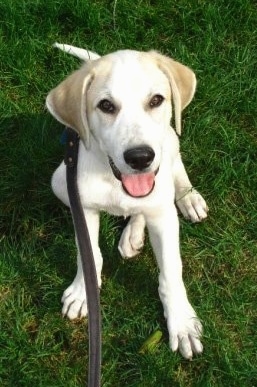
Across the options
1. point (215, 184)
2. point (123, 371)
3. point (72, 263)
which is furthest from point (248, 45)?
point (123, 371)

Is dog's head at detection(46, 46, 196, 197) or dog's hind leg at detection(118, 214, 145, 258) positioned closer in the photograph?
dog's head at detection(46, 46, 196, 197)

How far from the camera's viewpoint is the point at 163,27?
538 centimetres

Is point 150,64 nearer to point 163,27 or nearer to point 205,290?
point 205,290

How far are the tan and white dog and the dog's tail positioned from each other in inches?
36.9

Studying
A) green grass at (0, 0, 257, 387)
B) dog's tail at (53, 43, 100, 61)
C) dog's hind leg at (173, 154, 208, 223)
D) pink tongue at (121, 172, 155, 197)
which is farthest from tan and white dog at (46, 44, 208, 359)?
dog's tail at (53, 43, 100, 61)

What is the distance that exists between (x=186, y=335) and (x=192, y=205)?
896 millimetres

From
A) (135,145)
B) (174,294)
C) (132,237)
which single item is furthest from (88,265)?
(132,237)

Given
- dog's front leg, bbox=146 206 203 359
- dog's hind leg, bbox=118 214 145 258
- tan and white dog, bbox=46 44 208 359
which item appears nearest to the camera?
tan and white dog, bbox=46 44 208 359

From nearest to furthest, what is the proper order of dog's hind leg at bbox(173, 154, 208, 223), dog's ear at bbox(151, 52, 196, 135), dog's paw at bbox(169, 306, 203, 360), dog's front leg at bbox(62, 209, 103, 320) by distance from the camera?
dog's ear at bbox(151, 52, 196, 135)
dog's paw at bbox(169, 306, 203, 360)
dog's front leg at bbox(62, 209, 103, 320)
dog's hind leg at bbox(173, 154, 208, 223)

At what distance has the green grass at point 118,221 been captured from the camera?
4.11 metres

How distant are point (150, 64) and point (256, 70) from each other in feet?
5.90

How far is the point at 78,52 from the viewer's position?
4.88m

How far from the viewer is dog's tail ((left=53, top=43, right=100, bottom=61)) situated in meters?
4.73

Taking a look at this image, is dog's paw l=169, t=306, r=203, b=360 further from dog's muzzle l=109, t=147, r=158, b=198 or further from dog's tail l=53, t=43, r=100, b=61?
dog's tail l=53, t=43, r=100, b=61
